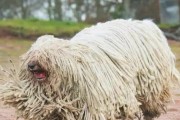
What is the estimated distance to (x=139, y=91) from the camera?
25.5 ft

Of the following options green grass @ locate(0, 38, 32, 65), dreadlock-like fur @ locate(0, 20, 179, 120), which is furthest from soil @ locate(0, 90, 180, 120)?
green grass @ locate(0, 38, 32, 65)

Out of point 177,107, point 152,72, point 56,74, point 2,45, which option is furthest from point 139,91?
point 2,45

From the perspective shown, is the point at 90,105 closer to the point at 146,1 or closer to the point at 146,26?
the point at 146,26

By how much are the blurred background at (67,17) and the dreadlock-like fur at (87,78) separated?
27.0 ft

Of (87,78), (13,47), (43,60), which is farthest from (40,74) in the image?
(13,47)

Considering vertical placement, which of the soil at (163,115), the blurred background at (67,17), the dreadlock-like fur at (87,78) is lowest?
the blurred background at (67,17)

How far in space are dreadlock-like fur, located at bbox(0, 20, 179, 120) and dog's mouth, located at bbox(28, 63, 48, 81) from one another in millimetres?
44

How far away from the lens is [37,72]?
261 inches

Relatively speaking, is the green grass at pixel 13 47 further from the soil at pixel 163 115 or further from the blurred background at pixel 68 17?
the soil at pixel 163 115

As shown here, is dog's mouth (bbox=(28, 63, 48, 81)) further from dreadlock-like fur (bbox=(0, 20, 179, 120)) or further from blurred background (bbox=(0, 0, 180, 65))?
blurred background (bbox=(0, 0, 180, 65))

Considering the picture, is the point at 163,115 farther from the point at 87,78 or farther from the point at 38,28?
the point at 38,28

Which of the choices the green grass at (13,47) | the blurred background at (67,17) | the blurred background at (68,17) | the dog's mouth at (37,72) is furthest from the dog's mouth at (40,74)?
the green grass at (13,47)

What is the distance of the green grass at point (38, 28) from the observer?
25625mm

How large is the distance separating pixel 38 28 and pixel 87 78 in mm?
19650
